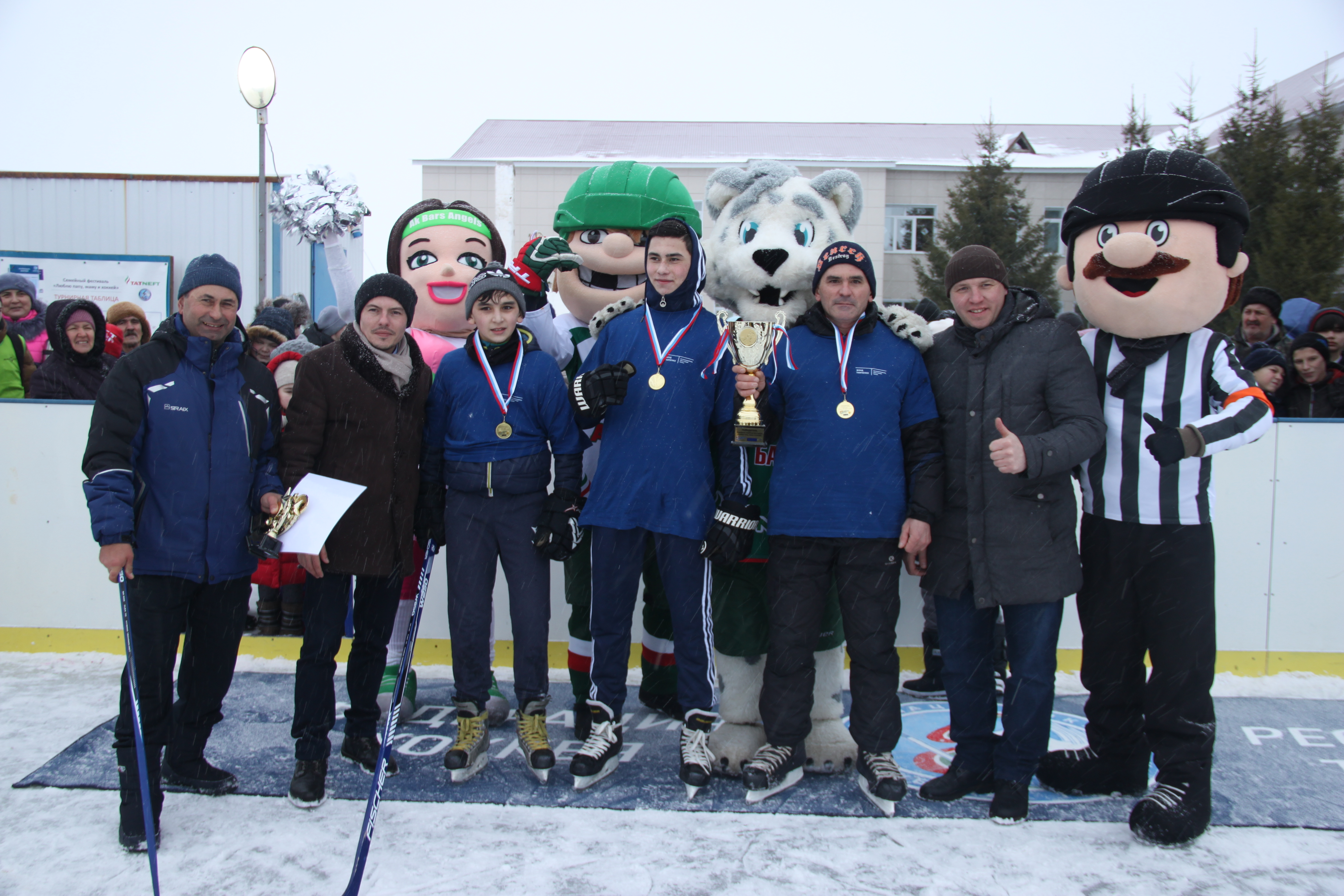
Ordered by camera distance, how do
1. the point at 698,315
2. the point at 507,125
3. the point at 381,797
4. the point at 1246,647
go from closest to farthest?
the point at 381,797 → the point at 698,315 → the point at 1246,647 → the point at 507,125

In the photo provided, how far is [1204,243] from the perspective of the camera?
2.92 metres

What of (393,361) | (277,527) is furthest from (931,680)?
(277,527)

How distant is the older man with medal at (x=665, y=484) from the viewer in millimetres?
3082

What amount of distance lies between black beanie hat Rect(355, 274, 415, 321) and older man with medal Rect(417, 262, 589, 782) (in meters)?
0.24

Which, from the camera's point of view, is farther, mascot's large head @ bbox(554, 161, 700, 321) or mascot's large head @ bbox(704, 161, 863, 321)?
mascot's large head @ bbox(554, 161, 700, 321)

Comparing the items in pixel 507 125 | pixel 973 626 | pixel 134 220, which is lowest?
pixel 973 626

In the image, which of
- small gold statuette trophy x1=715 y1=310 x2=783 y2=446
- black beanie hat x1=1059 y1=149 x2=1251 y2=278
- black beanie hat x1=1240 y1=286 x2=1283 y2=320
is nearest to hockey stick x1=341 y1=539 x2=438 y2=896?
small gold statuette trophy x1=715 y1=310 x2=783 y2=446

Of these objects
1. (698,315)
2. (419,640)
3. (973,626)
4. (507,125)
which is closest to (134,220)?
(507,125)

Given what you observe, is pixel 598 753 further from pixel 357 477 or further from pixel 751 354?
pixel 751 354

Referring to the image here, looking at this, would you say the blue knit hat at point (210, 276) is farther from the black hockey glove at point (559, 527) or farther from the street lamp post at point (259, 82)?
the street lamp post at point (259, 82)

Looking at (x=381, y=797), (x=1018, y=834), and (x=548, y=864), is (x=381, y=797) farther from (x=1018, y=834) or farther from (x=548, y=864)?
(x=1018, y=834)

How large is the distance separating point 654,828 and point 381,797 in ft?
3.23

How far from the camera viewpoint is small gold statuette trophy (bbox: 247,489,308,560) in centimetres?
287

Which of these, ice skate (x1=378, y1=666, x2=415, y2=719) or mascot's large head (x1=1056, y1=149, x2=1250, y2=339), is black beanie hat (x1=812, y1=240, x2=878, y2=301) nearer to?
mascot's large head (x1=1056, y1=149, x2=1250, y2=339)
